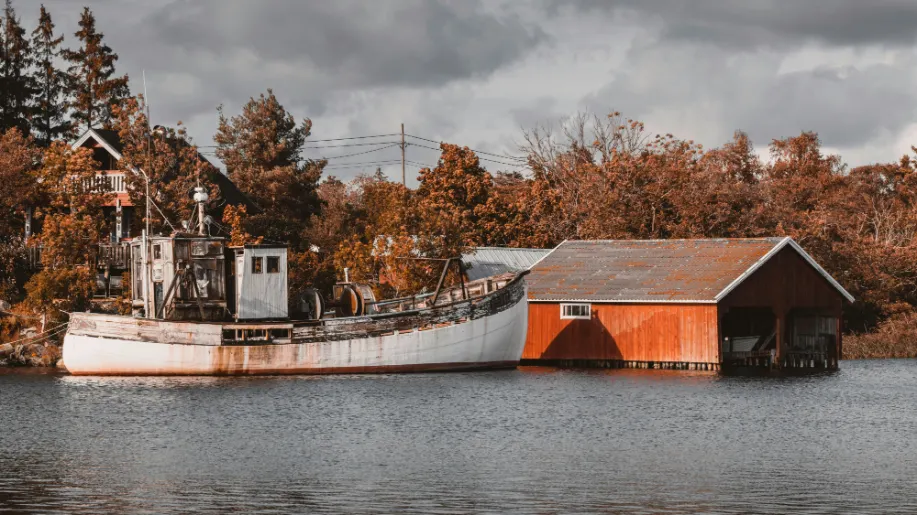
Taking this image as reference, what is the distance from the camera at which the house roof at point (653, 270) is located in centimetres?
5312

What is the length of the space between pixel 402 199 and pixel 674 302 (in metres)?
18.3

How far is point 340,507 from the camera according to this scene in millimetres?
22109

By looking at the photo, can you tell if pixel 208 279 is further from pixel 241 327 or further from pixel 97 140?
pixel 97 140

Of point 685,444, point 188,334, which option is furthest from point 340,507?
point 188,334

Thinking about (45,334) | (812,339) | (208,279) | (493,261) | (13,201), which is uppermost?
(13,201)

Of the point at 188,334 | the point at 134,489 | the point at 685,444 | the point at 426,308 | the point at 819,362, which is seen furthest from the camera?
the point at 819,362

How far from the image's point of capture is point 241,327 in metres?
47.5

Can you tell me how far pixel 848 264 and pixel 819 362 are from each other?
14175 mm

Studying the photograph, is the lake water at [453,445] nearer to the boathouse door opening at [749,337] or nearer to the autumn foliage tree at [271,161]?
the boathouse door opening at [749,337]

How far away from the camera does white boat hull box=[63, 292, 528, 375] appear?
47.3 meters

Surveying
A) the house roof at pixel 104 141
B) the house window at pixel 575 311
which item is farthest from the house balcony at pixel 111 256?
the house window at pixel 575 311

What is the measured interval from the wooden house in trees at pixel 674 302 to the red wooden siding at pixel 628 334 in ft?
0.14

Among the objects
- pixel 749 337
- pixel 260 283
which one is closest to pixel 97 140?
pixel 260 283

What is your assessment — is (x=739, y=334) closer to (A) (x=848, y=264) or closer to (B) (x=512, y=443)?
(A) (x=848, y=264)
